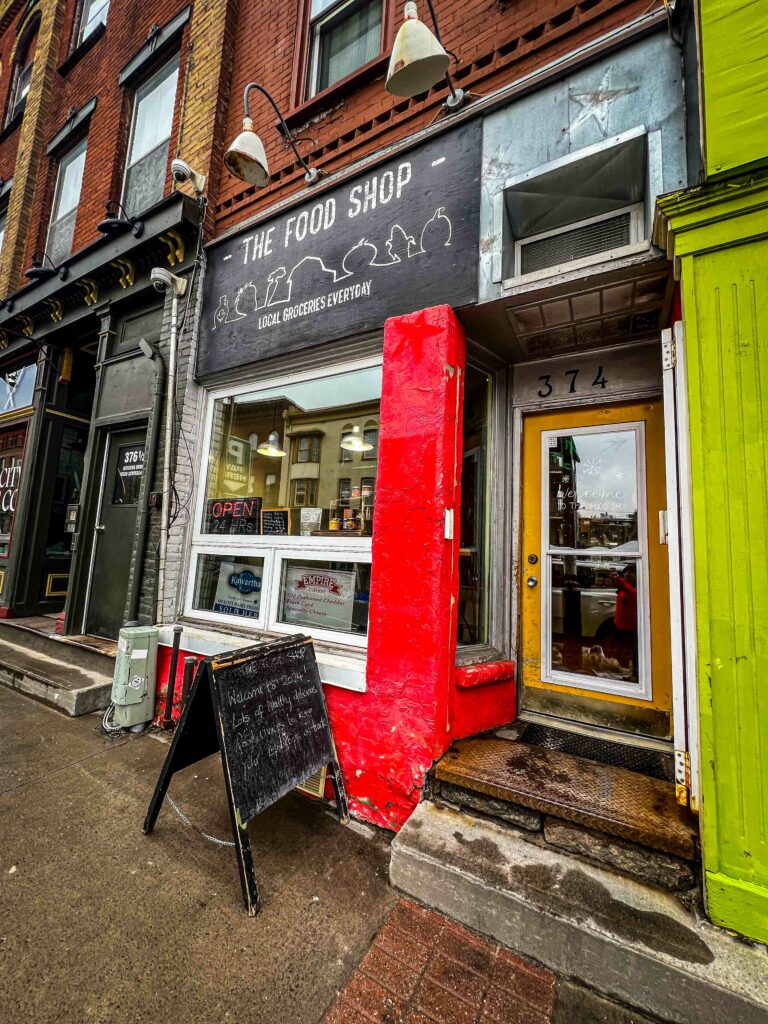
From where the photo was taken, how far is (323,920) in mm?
2014

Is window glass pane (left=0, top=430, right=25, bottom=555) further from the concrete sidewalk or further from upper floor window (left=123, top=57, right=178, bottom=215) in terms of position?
the concrete sidewalk

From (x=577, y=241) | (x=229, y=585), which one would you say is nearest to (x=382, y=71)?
(x=577, y=241)

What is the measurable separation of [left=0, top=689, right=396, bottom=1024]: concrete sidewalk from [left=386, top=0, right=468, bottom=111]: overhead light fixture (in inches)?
187

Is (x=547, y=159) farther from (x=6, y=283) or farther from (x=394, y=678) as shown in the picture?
(x=6, y=283)

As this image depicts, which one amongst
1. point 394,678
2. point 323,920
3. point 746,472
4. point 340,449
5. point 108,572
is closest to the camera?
point 746,472

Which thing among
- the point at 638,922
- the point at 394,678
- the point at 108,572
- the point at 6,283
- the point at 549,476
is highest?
the point at 6,283

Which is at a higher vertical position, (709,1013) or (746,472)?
(746,472)

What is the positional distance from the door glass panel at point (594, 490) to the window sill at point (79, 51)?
10.4 meters

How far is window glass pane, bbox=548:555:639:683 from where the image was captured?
10.1ft

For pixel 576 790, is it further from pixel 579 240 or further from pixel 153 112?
pixel 153 112

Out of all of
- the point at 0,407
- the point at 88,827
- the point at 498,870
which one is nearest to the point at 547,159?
the point at 498,870

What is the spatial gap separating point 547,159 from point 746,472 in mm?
2373

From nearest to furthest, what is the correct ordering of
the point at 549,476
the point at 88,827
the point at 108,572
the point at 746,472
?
the point at 746,472 < the point at 88,827 < the point at 549,476 < the point at 108,572

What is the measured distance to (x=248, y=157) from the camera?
3.53 metres
